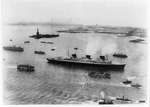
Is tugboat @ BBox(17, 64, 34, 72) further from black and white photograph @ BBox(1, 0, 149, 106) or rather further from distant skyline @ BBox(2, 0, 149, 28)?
distant skyline @ BBox(2, 0, 149, 28)

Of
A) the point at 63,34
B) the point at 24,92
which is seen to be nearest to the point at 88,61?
the point at 63,34

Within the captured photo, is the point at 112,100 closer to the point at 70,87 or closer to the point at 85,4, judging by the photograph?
the point at 70,87

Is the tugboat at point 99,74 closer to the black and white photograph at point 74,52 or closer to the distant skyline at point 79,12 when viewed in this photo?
the black and white photograph at point 74,52

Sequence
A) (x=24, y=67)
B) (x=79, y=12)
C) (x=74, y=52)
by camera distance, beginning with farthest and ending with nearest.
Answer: (x=74, y=52), (x=79, y=12), (x=24, y=67)

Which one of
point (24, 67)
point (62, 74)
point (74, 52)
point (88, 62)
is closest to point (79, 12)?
point (74, 52)

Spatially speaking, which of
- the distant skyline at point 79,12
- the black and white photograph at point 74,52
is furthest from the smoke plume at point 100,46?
the distant skyline at point 79,12

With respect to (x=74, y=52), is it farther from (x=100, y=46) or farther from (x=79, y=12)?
(x=79, y=12)

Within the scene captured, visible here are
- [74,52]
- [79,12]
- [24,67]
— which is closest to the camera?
[24,67]
